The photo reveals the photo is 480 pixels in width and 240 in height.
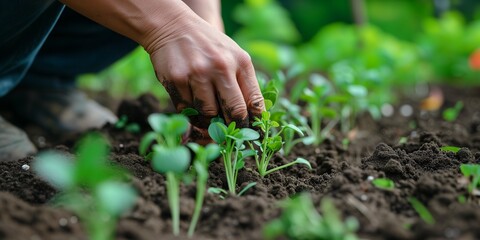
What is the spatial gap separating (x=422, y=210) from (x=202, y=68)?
24.3 inches

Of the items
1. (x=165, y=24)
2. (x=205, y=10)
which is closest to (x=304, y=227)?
(x=165, y=24)

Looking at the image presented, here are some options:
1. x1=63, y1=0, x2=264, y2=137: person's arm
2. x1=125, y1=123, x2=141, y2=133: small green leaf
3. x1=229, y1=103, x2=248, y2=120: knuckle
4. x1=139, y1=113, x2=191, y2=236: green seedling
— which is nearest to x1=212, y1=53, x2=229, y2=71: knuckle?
x1=63, y1=0, x2=264, y2=137: person's arm

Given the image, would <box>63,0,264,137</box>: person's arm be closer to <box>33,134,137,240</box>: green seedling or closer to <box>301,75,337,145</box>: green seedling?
<box>33,134,137,240</box>: green seedling

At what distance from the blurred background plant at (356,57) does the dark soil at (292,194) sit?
624 millimetres

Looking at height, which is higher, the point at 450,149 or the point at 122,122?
the point at 450,149

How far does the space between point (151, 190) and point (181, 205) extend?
11cm

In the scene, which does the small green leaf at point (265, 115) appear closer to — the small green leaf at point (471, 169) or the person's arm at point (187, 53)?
the person's arm at point (187, 53)

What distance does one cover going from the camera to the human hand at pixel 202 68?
1.50 m

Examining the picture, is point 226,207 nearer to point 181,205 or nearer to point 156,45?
point 181,205

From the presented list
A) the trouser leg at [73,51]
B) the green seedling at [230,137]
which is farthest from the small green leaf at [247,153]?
the trouser leg at [73,51]

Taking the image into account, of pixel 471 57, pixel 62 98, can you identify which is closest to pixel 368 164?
pixel 62 98

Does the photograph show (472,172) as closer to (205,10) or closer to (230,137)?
(230,137)

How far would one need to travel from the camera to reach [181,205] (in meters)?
1.31

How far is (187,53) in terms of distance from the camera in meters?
1.50
